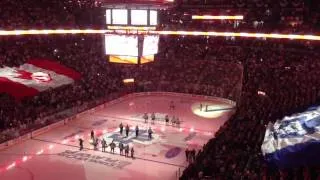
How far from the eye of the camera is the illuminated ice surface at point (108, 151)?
22.1 metres

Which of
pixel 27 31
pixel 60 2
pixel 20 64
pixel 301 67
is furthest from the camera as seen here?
pixel 60 2

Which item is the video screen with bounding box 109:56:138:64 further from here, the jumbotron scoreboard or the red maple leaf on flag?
the red maple leaf on flag

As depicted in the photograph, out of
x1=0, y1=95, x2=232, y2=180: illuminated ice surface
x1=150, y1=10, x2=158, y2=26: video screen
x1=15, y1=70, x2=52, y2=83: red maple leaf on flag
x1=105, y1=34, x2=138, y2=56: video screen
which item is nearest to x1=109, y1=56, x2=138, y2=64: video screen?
x1=105, y1=34, x2=138, y2=56: video screen

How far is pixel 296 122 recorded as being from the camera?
16.7 m

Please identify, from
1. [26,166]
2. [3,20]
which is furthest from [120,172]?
[3,20]

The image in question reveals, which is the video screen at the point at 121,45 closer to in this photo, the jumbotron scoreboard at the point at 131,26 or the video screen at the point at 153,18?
the jumbotron scoreboard at the point at 131,26

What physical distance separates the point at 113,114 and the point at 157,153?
37.1 feet

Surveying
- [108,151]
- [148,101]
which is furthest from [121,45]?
[148,101]

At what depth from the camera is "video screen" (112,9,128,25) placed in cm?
2456

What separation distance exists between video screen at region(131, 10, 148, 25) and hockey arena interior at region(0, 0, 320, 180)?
6 centimetres

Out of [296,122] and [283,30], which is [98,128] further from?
[283,30]

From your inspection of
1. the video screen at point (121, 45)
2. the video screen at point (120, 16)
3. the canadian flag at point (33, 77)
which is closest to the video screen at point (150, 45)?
the video screen at point (121, 45)

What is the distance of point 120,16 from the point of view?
24.7 meters

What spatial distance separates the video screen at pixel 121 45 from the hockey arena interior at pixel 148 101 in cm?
7
